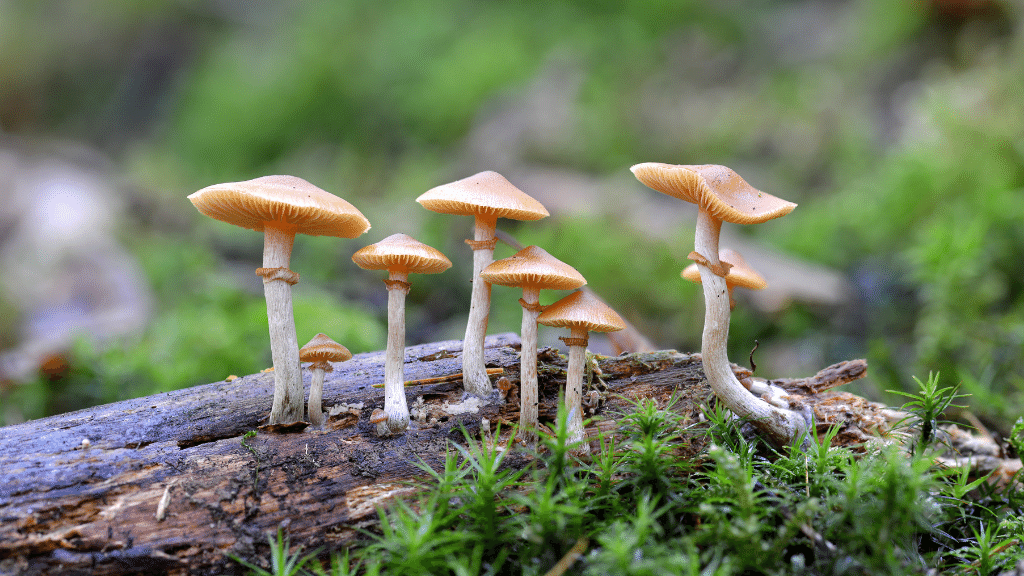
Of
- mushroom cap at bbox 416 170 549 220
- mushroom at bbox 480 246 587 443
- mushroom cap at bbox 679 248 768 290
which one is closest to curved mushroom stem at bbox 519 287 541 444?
mushroom at bbox 480 246 587 443

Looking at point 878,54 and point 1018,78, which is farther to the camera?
point 878,54

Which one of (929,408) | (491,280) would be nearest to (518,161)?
(491,280)

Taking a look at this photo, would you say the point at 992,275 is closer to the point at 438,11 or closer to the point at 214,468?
the point at 214,468

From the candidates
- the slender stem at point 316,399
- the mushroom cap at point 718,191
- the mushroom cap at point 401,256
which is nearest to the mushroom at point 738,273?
the mushroom cap at point 718,191

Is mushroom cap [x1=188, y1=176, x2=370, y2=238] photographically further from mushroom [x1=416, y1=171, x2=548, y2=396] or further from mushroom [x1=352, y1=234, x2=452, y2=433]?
mushroom [x1=416, y1=171, x2=548, y2=396]

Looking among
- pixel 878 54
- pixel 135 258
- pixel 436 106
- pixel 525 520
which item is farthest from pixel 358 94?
pixel 525 520

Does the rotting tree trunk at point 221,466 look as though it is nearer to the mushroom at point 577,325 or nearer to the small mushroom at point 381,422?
the small mushroom at point 381,422

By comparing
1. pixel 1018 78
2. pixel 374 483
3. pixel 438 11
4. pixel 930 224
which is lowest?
pixel 374 483

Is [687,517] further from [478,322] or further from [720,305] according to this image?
[478,322]
